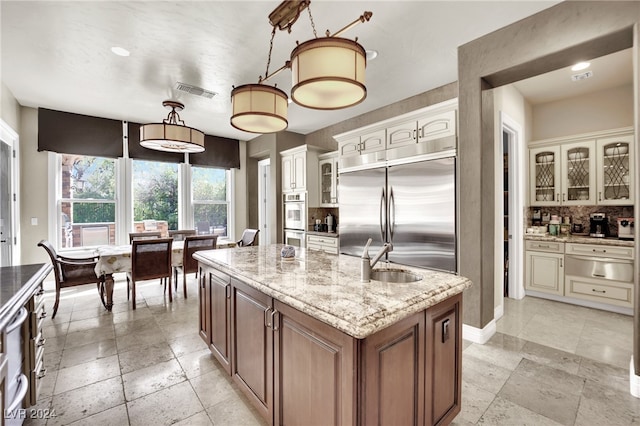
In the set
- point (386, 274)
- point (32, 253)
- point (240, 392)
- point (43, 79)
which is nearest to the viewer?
point (386, 274)

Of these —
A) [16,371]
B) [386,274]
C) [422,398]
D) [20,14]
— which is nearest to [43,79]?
[20,14]

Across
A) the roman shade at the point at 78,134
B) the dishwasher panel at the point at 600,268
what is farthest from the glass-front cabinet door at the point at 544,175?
the roman shade at the point at 78,134

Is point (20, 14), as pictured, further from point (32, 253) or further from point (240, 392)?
point (32, 253)

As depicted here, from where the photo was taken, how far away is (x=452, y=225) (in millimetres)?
2984

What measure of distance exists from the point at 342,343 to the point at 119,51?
3.43 metres

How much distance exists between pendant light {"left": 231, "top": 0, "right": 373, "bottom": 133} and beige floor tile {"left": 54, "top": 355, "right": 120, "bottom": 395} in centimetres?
229

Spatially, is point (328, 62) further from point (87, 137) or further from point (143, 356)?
point (87, 137)

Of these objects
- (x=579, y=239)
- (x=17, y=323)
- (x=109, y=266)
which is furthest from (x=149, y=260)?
(x=579, y=239)

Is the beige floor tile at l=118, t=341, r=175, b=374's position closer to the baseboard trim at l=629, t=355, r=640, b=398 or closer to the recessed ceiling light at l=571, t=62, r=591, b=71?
the baseboard trim at l=629, t=355, r=640, b=398

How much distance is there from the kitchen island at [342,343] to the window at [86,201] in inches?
175

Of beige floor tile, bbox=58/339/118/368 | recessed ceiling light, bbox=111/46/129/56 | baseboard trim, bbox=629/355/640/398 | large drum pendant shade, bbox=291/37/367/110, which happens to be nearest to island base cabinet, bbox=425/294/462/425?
large drum pendant shade, bbox=291/37/367/110

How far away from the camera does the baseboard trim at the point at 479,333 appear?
2.79m

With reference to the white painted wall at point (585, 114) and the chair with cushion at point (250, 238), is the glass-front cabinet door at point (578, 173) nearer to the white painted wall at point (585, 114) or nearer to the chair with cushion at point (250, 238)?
the white painted wall at point (585, 114)

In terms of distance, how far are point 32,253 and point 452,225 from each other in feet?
20.3
